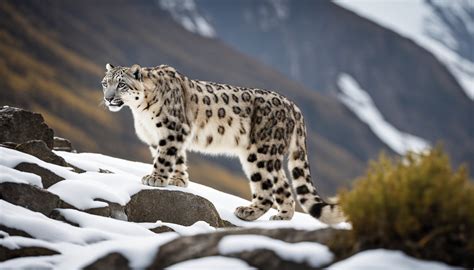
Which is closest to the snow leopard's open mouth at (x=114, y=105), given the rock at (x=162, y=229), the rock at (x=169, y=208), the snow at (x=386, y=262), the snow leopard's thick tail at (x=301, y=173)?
the rock at (x=169, y=208)

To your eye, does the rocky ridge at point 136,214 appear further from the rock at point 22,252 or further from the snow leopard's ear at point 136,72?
the snow leopard's ear at point 136,72

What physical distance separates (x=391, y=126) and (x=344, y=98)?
27.1 feet

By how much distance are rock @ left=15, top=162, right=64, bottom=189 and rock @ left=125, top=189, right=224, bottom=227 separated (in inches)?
43.0

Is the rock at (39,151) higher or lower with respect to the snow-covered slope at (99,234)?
higher

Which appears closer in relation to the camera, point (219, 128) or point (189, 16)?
point (219, 128)

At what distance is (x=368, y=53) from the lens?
12075cm

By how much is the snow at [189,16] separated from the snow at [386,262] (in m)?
107

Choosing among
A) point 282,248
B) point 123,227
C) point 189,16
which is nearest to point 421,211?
point 282,248

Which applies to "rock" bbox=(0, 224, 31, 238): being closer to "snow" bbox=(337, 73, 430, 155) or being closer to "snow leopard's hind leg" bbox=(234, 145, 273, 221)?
"snow leopard's hind leg" bbox=(234, 145, 273, 221)

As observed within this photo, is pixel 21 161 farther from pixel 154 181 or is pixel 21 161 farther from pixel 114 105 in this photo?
pixel 154 181

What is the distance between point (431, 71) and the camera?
392 ft

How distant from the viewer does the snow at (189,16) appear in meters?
115

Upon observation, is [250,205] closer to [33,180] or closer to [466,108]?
[33,180]

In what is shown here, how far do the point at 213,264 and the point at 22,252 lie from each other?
260 centimetres
